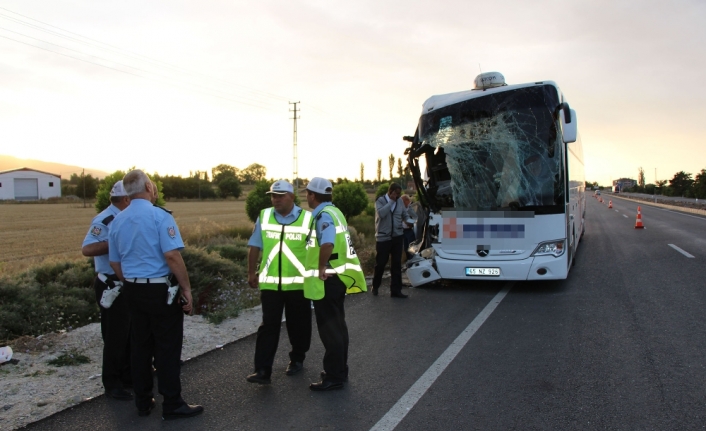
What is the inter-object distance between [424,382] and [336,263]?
1.30 meters

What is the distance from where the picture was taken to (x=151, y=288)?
3.99 metres

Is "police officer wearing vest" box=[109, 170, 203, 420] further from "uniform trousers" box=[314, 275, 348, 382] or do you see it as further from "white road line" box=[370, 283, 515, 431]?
"white road line" box=[370, 283, 515, 431]

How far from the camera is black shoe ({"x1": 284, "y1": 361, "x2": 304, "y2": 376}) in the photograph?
4996mm

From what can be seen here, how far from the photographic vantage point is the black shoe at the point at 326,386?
14.9 feet

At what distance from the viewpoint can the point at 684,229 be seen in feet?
67.8

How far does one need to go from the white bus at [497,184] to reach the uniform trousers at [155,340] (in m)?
5.75

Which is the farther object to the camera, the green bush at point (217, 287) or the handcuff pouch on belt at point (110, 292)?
the green bush at point (217, 287)

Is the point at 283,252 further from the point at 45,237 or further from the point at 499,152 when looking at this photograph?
the point at 45,237

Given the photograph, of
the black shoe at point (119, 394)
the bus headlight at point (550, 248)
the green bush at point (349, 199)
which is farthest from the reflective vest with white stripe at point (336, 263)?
the green bush at point (349, 199)

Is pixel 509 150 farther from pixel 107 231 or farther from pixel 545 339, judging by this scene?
pixel 107 231

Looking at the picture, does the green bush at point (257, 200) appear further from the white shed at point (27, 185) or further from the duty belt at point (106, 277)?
the white shed at point (27, 185)

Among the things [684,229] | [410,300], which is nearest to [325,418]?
[410,300]

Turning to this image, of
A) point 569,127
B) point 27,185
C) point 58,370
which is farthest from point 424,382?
point 27,185

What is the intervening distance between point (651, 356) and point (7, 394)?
594 centimetres
